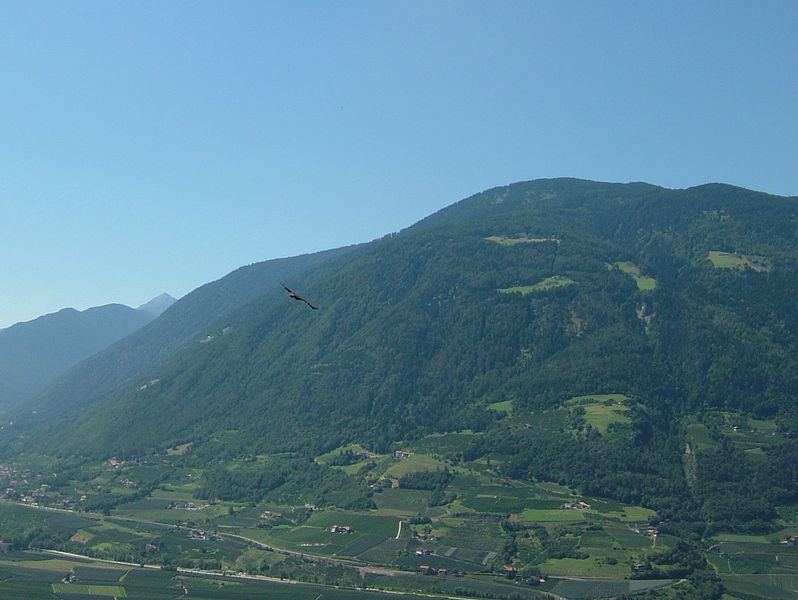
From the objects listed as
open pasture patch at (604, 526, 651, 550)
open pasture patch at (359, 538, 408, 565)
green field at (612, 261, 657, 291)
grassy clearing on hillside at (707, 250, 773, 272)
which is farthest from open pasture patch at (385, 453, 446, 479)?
grassy clearing on hillside at (707, 250, 773, 272)

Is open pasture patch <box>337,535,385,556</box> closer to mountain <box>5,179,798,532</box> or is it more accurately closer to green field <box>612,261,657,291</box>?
mountain <box>5,179,798,532</box>

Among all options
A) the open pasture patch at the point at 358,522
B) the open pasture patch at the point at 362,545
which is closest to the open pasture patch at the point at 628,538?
the open pasture patch at the point at 358,522

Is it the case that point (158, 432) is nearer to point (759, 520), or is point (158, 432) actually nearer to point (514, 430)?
point (514, 430)

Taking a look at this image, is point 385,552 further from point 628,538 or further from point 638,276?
point 638,276

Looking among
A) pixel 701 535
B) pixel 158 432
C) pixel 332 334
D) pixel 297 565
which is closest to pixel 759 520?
pixel 701 535

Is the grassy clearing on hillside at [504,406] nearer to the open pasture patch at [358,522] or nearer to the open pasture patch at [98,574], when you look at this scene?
the open pasture patch at [358,522]

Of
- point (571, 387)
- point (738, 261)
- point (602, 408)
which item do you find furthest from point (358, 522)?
point (738, 261)
